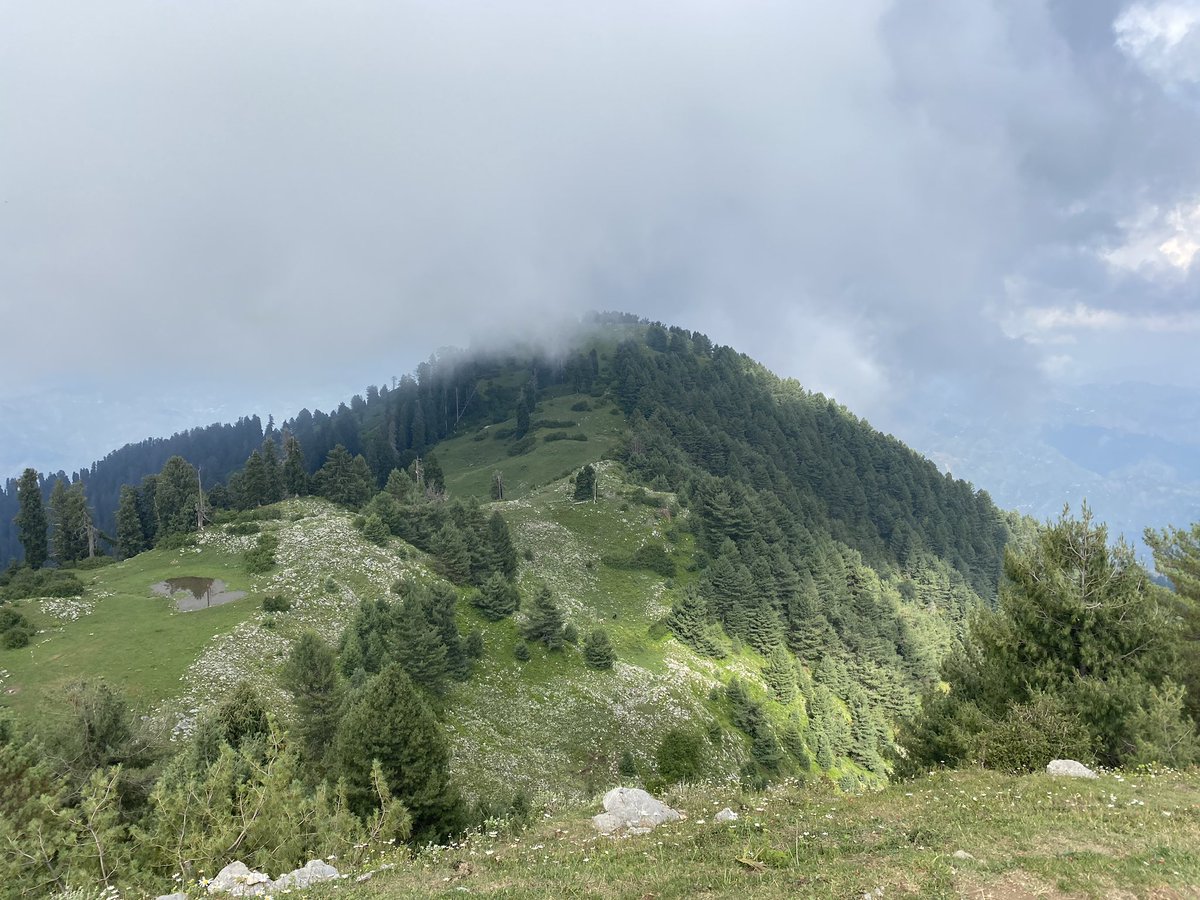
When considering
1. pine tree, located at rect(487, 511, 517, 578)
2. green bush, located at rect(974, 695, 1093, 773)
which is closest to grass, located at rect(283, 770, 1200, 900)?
green bush, located at rect(974, 695, 1093, 773)

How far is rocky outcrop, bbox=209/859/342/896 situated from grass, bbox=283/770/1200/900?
1.12 metres

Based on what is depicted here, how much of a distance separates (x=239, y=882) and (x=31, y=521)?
106119 millimetres

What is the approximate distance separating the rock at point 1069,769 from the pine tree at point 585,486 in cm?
10408

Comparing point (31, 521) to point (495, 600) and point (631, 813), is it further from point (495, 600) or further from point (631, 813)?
point (631, 813)

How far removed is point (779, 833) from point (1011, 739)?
12057 millimetres

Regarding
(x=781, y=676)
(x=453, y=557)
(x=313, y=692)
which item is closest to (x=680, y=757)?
(x=781, y=676)

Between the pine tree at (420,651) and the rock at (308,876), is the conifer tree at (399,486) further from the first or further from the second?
the rock at (308,876)

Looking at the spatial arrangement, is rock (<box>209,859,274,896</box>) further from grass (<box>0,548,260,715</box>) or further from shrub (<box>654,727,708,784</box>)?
shrub (<box>654,727,708,784</box>)

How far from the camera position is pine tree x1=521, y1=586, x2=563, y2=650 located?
67938 millimetres

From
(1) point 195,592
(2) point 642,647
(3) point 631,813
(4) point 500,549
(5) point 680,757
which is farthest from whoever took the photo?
(4) point 500,549

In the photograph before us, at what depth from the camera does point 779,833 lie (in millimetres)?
13820

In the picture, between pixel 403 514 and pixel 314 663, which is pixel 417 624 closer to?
pixel 314 663

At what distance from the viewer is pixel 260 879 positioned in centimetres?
1316

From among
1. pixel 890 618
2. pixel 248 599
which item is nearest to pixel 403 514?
pixel 248 599
